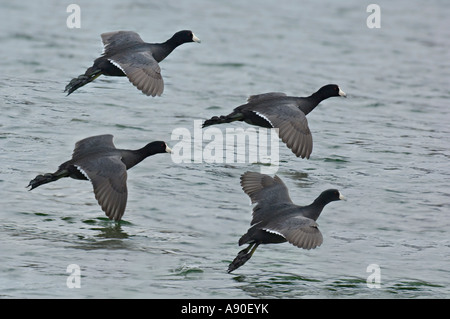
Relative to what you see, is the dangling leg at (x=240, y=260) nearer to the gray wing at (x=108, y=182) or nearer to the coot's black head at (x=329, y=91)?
the gray wing at (x=108, y=182)

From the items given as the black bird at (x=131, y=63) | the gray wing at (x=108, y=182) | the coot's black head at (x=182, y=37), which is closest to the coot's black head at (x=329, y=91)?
the coot's black head at (x=182, y=37)

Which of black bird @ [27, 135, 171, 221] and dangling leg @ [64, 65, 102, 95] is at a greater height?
dangling leg @ [64, 65, 102, 95]

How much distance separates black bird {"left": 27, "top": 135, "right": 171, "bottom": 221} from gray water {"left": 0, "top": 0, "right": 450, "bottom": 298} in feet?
1.40

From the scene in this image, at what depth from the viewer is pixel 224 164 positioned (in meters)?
16.7

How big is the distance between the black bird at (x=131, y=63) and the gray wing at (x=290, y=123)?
1.50m

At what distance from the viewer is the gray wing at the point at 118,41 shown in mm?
15795

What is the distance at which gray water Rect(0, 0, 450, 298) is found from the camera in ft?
40.0

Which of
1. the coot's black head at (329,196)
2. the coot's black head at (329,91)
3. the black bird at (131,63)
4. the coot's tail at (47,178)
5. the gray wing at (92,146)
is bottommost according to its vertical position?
the coot's black head at (329,196)

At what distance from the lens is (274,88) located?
21703mm

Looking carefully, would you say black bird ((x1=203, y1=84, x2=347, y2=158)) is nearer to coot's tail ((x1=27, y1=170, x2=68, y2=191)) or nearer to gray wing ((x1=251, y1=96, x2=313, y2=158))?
gray wing ((x1=251, y1=96, x2=313, y2=158))

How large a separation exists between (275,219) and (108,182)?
6.86 feet

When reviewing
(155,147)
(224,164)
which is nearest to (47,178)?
(155,147)

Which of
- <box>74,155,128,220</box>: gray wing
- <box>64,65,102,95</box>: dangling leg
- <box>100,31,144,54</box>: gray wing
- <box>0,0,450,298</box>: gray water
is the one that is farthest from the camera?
<box>100,31,144,54</box>: gray wing

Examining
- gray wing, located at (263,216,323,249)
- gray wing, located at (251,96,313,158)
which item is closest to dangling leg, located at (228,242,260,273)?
gray wing, located at (263,216,323,249)
